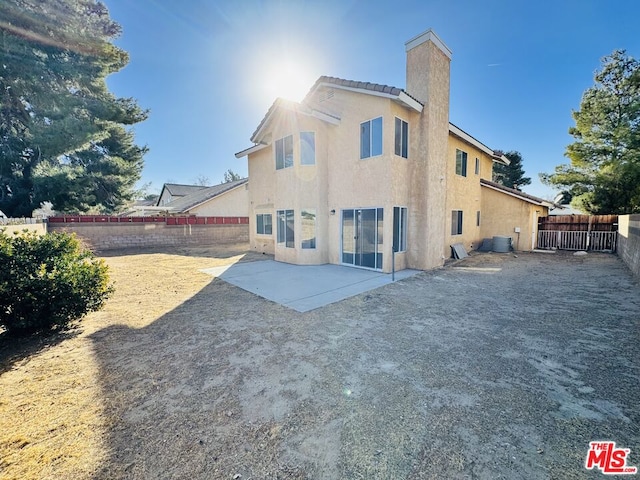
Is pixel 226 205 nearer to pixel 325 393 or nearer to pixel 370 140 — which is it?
pixel 370 140

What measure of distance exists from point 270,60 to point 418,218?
950cm

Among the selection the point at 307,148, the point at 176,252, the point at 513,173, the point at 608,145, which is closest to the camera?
the point at 307,148

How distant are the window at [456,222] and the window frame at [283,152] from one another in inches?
367

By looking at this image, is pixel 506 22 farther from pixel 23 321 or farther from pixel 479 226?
pixel 23 321

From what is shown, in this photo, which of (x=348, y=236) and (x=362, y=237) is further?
(x=348, y=236)

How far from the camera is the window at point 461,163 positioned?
48.8ft

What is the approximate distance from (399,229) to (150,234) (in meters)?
18.7

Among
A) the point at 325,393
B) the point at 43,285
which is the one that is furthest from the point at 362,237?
the point at 43,285

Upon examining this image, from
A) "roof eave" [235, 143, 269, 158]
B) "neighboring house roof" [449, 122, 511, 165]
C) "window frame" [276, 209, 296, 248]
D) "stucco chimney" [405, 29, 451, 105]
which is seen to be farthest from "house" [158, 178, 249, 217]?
"neighboring house roof" [449, 122, 511, 165]

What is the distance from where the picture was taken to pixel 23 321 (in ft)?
15.6

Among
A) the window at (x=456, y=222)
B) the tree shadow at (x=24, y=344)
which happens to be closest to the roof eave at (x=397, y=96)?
the window at (x=456, y=222)

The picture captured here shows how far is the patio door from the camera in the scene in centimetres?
1085

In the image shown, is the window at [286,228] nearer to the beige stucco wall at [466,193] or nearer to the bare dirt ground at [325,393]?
the bare dirt ground at [325,393]

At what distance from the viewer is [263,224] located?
17.2 m
